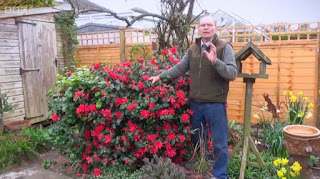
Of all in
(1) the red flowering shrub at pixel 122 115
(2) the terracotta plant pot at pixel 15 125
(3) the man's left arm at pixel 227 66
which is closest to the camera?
(3) the man's left arm at pixel 227 66

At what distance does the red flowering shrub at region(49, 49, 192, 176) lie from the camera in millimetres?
2984

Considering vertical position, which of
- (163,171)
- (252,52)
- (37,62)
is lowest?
(163,171)

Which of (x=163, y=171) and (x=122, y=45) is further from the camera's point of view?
(x=122, y=45)

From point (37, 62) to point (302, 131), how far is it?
5.00 metres

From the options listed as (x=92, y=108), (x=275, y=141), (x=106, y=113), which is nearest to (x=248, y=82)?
(x=275, y=141)

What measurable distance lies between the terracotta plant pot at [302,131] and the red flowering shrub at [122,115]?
123 cm

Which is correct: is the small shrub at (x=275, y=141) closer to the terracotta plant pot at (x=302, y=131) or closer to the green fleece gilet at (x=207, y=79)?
the terracotta plant pot at (x=302, y=131)

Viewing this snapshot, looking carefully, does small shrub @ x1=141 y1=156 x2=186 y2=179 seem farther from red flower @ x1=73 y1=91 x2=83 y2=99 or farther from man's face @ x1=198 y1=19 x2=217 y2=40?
man's face @ x1=198 y1=19 x2=217 y2=40

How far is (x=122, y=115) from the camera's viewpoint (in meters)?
2.98

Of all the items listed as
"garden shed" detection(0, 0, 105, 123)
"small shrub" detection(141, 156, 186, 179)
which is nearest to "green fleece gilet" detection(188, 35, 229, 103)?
"small shrub" detection(141, 156, 186, 179)

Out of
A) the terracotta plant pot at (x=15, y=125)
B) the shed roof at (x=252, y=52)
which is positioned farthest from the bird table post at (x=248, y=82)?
the terracotta plant pot at (x=15, y=125)

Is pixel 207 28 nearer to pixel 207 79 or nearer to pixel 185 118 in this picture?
pixel 207 79

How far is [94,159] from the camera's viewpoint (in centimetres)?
321

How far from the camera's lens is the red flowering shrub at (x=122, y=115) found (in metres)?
2.98
